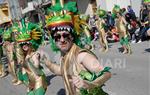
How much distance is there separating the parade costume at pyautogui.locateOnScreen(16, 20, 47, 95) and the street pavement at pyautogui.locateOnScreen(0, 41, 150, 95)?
7.87 feet

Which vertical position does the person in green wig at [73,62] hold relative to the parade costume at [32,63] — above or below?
above

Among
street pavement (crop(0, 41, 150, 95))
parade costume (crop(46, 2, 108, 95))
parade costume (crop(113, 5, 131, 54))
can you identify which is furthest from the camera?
parade costume (crop(113, 5, 131, 54))

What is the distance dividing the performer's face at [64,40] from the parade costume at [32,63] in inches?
74.1

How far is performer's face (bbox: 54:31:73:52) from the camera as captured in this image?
3.76 m

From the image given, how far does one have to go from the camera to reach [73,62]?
12.2 ft

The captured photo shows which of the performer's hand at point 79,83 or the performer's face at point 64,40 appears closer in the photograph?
the performer's hand at point 79,83

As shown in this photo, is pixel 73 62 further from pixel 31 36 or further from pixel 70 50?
pixel 31 36

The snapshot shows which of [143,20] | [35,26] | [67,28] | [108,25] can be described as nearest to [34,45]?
[35,26]

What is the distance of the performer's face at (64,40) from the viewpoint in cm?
376

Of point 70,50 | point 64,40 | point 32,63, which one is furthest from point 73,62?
point 32,63

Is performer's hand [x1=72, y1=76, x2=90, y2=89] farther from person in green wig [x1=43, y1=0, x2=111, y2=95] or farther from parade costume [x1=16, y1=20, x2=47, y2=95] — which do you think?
parade costume [x1=16, y1=20, x2=47, y2=95]

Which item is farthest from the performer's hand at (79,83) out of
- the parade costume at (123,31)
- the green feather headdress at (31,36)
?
the parade costume at (123,31)

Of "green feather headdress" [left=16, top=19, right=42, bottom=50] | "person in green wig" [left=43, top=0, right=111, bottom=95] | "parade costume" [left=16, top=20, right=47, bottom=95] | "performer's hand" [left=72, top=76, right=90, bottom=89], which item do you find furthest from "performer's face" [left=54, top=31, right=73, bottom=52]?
"green feather headdress" [left=16, top=19, right=42, bottom=50]

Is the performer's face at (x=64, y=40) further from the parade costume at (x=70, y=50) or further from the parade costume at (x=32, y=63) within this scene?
the parade costume at (x=32, y=63)
